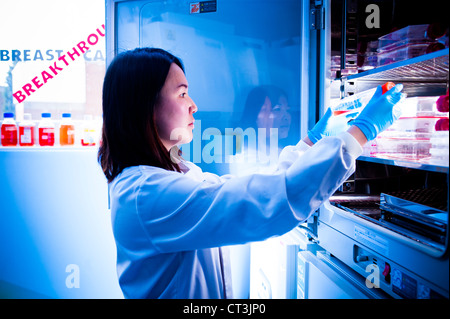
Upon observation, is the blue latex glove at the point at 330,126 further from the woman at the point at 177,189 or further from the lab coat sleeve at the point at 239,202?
the lab coat sleeve at the point at 239,202

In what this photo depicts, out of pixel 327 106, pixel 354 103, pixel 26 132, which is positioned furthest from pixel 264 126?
pixel 26 132

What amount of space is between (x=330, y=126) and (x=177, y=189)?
0.73 meters

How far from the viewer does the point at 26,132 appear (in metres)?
2.34

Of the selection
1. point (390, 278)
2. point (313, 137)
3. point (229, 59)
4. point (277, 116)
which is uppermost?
point (229, 59)

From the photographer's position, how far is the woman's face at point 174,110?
43.9 inches

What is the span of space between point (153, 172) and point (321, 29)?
1.04 m

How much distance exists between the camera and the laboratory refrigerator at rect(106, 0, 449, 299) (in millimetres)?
1055

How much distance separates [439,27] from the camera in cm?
113

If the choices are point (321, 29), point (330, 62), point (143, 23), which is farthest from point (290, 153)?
point (143, 23)

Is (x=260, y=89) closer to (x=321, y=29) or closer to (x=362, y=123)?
(x=321, y=29)

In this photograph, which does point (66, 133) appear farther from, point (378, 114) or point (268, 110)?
point (378, 114)

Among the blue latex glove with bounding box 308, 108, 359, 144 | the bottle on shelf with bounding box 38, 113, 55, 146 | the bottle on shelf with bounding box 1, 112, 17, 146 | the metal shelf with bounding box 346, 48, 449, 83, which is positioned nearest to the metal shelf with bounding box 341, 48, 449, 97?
the metal shelf with bounding box 346, 48, 449, 83

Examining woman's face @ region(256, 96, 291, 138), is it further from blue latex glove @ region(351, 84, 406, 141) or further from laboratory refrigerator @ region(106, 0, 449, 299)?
blue latex glove @ region(351, 84, 406, 141)

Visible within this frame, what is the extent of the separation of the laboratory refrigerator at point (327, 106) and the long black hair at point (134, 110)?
604mm
